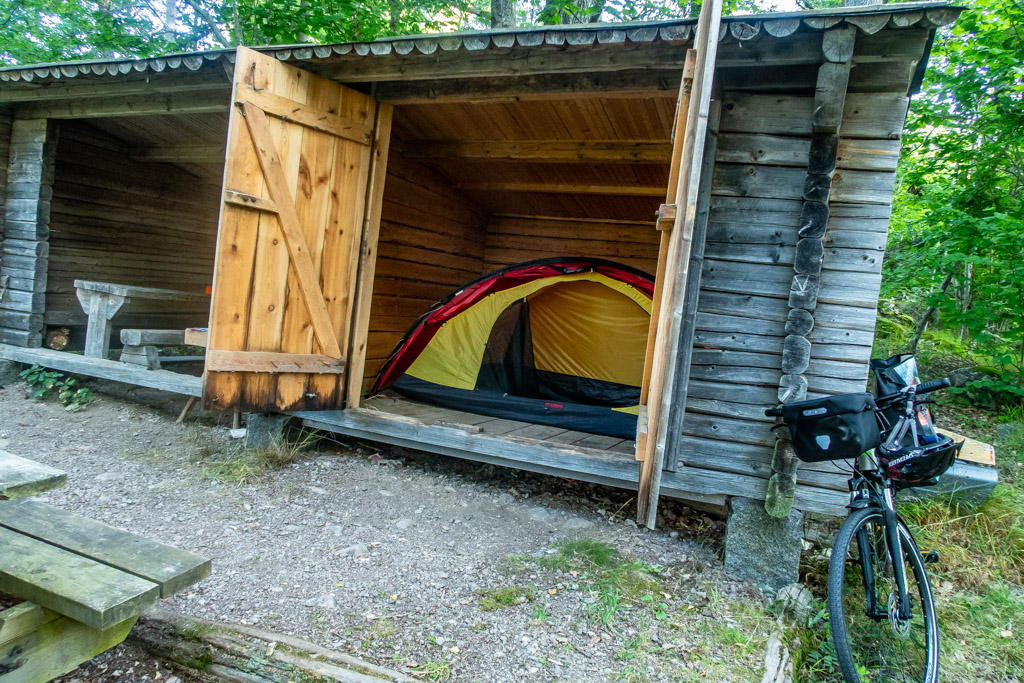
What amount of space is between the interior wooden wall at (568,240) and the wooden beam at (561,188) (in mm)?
619

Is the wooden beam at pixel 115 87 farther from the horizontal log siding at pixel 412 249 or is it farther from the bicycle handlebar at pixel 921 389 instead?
the bicycle handlebar at pixel 921 389

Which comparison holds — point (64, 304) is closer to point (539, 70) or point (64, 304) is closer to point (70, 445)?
point (70, 445)

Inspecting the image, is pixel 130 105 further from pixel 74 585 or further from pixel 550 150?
pixel 74 585

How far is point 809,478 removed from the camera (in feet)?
10.8

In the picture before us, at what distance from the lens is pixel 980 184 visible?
6145mm

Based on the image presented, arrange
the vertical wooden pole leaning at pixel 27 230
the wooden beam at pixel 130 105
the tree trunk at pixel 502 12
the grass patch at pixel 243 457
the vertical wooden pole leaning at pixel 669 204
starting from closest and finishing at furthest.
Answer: the vertical wooden pole leaning at pixel 669 204 < the grass patch at pixel 243 457 < the wooden beam at pixel 130 105 < the vertical wooden pole leaning at pixel 27 230 < the tree trunk at pixel 502 12

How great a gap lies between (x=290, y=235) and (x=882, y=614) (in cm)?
383

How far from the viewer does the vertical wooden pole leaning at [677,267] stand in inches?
97.1

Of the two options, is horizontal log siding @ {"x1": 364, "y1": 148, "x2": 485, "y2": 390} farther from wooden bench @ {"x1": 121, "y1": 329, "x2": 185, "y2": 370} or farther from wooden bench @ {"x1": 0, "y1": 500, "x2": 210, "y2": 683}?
wooden bench @ {"x1": 0, "y1": 500, "x2": 210, "y2": 683}

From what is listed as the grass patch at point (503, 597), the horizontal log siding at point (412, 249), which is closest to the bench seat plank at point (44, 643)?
the grass patch at point (503, 597)

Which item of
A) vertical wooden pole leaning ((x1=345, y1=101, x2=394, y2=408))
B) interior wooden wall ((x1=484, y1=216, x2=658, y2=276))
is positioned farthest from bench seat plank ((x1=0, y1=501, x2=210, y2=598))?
interior wooden wall ((x1=484, y1=216, x2=658, y2=276))

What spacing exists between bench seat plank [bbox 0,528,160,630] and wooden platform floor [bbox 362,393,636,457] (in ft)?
8.40

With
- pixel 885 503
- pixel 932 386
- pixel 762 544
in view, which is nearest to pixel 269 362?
pixel 762 544

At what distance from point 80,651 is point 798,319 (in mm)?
3342
